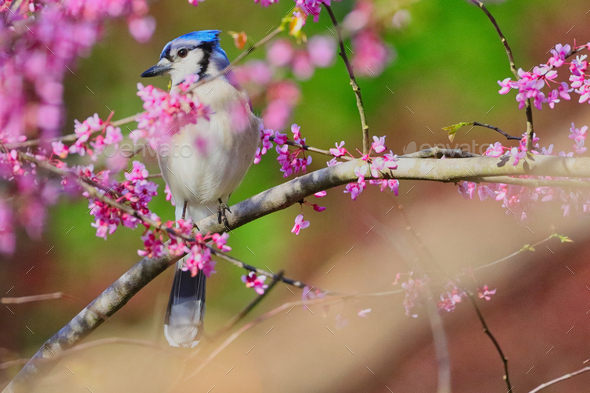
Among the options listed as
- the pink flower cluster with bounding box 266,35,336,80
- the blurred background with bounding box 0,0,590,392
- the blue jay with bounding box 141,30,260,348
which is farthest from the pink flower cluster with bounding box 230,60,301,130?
the blurred background with bounding box 0,0,590,392

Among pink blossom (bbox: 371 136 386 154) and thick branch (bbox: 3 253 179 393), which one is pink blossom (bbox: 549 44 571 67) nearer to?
pink blossom (bbox: 371 136 386 154)

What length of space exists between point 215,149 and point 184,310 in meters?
0.62

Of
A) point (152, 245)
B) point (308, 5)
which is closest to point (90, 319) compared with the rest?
point (152, 245)

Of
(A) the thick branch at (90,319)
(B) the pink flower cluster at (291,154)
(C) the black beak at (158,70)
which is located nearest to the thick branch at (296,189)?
(A) the thick branch at (90,319)

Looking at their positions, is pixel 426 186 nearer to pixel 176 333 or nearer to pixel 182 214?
pixel 182 214

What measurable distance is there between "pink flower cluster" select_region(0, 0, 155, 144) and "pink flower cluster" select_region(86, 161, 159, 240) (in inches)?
9.0

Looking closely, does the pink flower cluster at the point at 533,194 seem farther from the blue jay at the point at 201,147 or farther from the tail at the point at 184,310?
the tail at the point at 184,310

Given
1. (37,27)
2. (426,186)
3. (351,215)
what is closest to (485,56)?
(426,186)

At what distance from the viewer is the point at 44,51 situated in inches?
57.8

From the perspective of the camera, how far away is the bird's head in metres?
2.05

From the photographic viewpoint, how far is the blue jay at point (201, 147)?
1.95 metres

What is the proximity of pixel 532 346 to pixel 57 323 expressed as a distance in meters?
3.03

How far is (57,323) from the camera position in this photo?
3295mm

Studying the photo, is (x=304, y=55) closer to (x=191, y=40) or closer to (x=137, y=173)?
(x=137, y=173)
